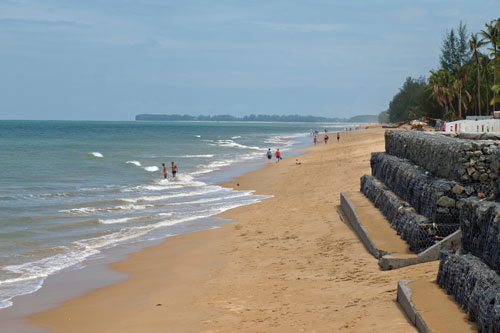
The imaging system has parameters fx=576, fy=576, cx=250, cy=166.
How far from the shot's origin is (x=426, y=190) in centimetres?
1217

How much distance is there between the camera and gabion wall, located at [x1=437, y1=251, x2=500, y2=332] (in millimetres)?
6834

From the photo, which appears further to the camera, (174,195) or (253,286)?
(174,195)

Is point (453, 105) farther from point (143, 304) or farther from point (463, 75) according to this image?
point (143, 304)

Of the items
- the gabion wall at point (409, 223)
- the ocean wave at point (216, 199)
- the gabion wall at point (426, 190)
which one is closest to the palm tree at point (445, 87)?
the ocean wave at point (216, 199)

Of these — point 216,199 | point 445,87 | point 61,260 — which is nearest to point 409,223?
point 61,260

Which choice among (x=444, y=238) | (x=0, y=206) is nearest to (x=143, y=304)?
(x=444, y=238)

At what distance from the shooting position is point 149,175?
3844 centimetres

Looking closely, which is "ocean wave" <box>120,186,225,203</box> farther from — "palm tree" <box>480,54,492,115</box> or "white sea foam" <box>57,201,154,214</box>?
"palm tree" <box>480,54,492,115</box>

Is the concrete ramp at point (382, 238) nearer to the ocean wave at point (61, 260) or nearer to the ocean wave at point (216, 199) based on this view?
the ocean wave at point (61, 260)

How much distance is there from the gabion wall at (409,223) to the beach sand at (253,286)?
2.16 ft

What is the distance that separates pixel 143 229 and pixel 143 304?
307 inches

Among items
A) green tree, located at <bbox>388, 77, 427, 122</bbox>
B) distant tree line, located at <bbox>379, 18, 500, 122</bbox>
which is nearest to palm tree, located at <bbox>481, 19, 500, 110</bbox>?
distant tree line, located at <bbox>379, 18, 500, 122</bbox>

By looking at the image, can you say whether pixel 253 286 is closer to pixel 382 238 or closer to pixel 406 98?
pixel 382 238

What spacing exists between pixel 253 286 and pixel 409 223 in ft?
11.6
